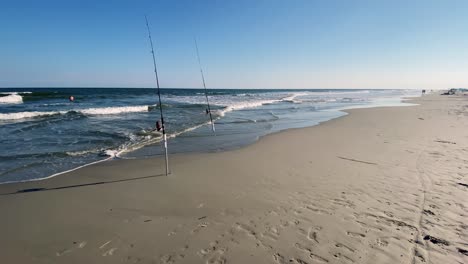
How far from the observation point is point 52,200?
518 cm

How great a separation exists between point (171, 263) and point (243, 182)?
3013mm

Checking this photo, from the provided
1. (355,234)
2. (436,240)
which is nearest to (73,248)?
(355,234)

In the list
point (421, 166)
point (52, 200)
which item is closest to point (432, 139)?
point (421, 166)

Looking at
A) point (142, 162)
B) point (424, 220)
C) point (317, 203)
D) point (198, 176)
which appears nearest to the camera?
point (424, 220)

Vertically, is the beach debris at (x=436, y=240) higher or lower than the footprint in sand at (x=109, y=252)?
higher

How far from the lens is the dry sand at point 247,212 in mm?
3549

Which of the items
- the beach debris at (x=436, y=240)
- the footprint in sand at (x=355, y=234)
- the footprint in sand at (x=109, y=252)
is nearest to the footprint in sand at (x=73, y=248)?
the footprint in sand at (x=109, y=252)

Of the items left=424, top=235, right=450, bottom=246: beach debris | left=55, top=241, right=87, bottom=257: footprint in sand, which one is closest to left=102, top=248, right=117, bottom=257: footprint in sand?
left=55, top=241, right=87, bottom=257: footprint in sand

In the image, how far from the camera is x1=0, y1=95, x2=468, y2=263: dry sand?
11.6 feet

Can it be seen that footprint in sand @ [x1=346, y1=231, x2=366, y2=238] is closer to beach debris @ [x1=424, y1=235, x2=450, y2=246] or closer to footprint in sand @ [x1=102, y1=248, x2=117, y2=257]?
beach debris @ [x1=424, y1=235, x2=450, y2=246]

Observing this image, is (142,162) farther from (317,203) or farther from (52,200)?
(317,203)

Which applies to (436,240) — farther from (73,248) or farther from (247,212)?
(73,248)

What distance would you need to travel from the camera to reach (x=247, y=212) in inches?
183

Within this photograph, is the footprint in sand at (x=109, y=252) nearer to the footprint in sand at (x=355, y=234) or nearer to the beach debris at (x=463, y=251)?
the footprint in sand at (x=355, y=234)
